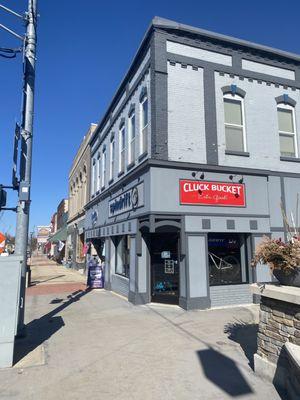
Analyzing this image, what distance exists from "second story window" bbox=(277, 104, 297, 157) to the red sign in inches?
113

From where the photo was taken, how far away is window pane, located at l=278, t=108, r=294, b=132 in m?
13.2

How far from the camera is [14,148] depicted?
7.91 m

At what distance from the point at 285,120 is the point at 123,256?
342 inches

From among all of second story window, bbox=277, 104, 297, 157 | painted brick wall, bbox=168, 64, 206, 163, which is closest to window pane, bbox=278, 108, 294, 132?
second story window, bbox=277, 104, 297, 157

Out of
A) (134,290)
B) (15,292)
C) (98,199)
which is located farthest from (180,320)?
(98,199)

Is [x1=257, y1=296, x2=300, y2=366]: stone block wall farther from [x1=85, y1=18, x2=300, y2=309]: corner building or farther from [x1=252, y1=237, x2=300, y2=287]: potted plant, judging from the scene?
[x1=85, y1=18, x2=300, y2=309]: corner building

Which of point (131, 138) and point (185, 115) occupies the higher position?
point (131, 138)

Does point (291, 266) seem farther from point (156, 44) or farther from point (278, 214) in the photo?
point (156, 44)

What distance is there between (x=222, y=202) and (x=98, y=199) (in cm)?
975

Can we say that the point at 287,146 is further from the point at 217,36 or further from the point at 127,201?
the point at 127,201

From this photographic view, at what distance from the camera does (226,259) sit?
37.7 ft

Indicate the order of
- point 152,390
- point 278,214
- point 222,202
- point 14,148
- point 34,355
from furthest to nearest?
point 278,214 → point 222,202 → point 14,148 → point 34,355 → point 152,390

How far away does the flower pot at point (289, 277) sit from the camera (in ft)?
16.6

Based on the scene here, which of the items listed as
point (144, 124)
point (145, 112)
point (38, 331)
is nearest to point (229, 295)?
point (38, 331)
